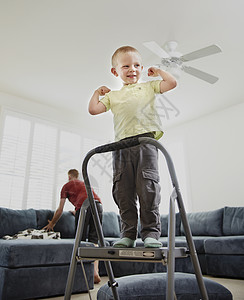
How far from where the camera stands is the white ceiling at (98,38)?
305 centimetres

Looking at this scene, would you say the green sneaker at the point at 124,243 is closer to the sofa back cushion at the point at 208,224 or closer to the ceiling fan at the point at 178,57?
the ceiling fan at the point at 178,57

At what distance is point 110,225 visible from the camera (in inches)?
171

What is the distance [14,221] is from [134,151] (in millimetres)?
2556

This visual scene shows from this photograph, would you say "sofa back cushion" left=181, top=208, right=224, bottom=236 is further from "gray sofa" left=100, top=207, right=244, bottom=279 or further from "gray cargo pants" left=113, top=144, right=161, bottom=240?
"gray cargo pants" left=113, top=144, right=161, bottom=240

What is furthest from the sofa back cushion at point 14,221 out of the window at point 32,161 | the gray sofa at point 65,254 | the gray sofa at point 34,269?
the window at point 32,161

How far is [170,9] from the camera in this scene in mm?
3068

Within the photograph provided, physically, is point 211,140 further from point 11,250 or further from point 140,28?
point 11,250

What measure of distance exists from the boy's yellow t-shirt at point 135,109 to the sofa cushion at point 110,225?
314cm

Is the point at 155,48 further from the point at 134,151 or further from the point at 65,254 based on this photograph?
the point at 65,254

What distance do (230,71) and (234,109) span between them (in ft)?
3.93

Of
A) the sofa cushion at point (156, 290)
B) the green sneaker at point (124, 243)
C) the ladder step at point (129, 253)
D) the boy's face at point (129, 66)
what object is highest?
the boy's face at point (129, 66)

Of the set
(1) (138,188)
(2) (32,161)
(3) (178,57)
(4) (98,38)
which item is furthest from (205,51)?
(2) (32,161)

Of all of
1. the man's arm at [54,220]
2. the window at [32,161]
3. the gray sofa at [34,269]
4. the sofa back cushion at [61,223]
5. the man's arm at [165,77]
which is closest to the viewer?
the man's arm at [165,77]

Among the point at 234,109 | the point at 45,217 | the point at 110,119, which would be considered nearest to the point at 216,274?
the point at 45,217
